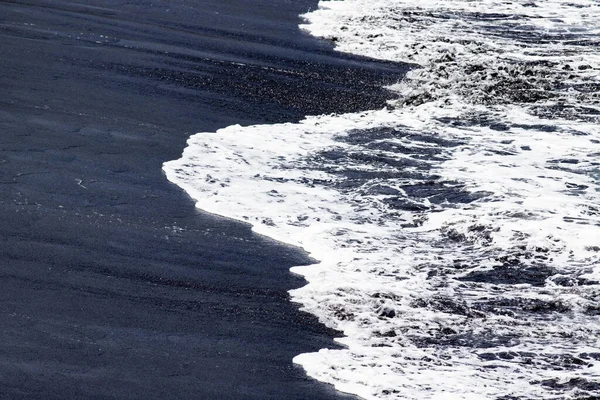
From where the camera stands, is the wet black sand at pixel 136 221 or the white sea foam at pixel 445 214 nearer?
the wet black sand at pixel 136 221

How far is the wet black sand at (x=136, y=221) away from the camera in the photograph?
500 centimetres

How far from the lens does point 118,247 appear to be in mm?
6324

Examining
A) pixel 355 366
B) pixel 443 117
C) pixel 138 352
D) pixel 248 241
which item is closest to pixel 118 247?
pixel 248 241

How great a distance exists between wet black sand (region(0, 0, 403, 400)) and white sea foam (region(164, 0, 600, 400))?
29cm

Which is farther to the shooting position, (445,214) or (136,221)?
(445,214)

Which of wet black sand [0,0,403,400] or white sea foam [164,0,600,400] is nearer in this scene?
wet black sand [0,0,403,400]

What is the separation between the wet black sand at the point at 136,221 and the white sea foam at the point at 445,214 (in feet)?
0.94

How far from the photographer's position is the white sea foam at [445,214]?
529cm

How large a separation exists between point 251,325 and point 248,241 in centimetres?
128

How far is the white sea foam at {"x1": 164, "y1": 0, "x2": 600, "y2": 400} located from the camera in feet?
17.3

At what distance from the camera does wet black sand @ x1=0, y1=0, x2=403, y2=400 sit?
5.00m

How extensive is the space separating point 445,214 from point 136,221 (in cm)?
234

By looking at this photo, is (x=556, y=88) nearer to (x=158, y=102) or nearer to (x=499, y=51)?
(x=499, y=51)

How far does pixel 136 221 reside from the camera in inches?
266
